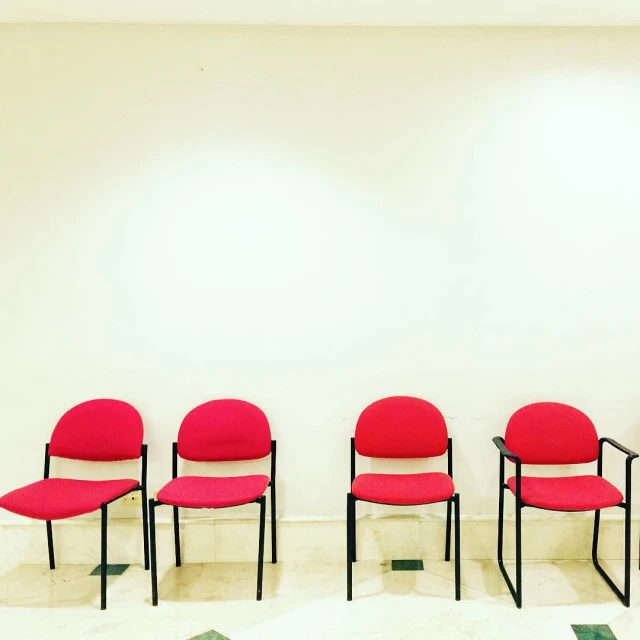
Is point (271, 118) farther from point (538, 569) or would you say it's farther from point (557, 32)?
point (538, 569)

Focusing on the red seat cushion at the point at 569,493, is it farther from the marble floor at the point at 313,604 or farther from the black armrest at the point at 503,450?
the marble floor at the point at 313,604

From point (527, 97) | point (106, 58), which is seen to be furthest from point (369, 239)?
point (106, 58)

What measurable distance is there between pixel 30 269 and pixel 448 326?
241 centimetres

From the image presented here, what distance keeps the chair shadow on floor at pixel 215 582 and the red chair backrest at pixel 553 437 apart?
1470mm

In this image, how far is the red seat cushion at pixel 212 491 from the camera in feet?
8.16

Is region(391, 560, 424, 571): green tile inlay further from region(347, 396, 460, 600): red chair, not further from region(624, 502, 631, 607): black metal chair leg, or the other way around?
region(624, 502, 631, 607): black metal chair leg

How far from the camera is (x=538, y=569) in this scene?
9.46 feet

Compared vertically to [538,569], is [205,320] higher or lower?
higher

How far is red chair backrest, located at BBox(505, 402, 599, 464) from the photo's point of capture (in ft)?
9.32

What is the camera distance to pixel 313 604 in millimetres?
2555

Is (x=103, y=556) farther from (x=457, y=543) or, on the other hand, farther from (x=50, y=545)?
(x=457, y=543)

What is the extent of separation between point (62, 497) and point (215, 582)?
2.94 ft

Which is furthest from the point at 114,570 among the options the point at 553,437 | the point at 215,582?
the point at 553,437

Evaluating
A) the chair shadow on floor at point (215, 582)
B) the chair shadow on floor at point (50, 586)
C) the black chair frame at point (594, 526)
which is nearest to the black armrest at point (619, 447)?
the black chair frame at point (594, 526)
